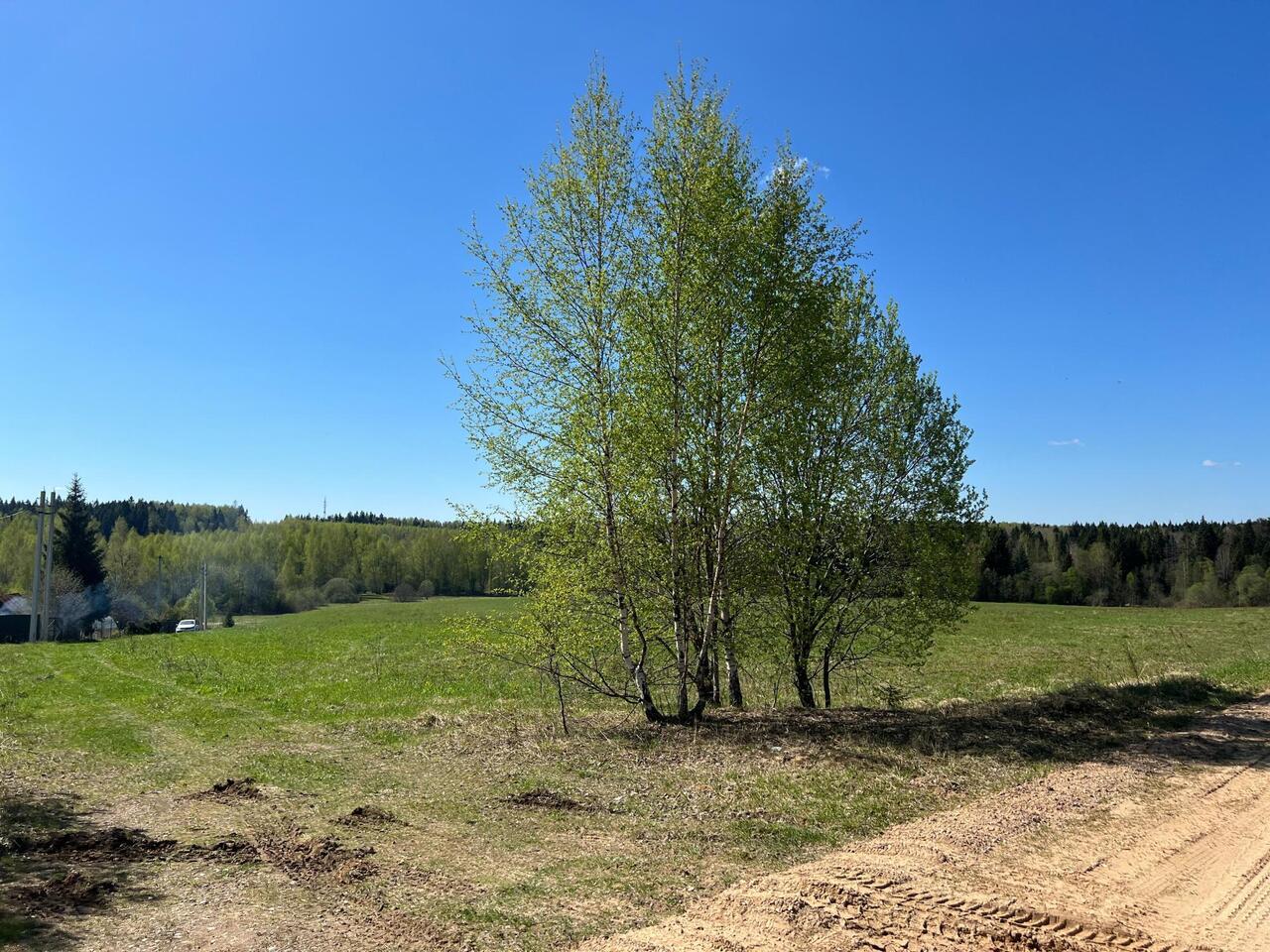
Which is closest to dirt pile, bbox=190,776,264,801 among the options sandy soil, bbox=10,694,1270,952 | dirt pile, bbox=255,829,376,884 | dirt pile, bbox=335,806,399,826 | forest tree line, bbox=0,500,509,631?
sandy soil, bbox=10,694,1270,952

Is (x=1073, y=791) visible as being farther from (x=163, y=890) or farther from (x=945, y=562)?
(x=163, y=890)

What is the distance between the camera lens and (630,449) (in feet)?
45.4

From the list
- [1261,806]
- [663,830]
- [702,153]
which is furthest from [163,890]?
[702,153]

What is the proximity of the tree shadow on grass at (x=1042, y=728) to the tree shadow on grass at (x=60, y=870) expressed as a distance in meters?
8.64

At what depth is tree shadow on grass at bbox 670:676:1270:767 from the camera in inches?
478

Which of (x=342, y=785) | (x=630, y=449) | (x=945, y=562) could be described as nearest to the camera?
(x=342, y=785)

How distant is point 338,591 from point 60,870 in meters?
90.8

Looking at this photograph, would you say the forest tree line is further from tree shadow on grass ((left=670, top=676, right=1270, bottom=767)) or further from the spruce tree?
tree shadow on grass ((left=670, top=676, right=1270, bottom=767))

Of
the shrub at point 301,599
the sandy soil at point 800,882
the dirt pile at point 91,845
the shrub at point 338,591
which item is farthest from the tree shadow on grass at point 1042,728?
the shrub at point 338,591

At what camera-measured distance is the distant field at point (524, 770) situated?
7.17 meters

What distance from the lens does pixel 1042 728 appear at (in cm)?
1366

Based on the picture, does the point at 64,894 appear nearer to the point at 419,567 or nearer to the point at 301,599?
the point at 301,599

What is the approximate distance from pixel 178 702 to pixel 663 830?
17.2 m

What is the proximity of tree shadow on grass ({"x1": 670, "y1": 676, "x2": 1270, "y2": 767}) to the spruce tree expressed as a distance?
69.9 meters
